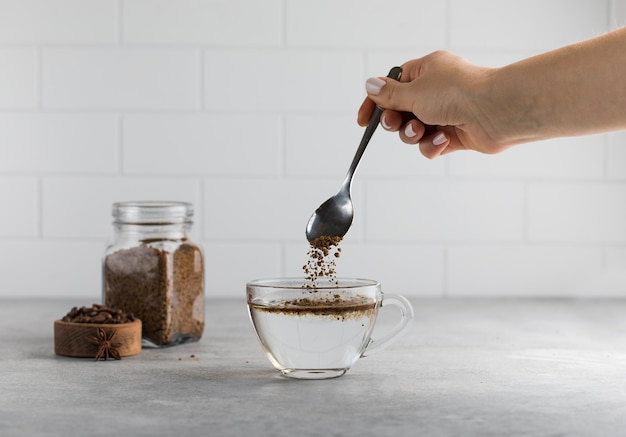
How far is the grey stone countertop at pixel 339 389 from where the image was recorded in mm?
775

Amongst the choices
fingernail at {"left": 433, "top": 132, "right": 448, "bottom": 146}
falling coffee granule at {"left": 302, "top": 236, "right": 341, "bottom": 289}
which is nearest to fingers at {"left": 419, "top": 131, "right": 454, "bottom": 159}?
fingernail at {"left": 433, "top": 132, "right": 448, "bottom": 146}

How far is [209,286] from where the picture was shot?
5.79ft

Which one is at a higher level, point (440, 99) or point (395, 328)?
point (440, 99)

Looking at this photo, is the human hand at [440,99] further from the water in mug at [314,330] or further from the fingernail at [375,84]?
the water in mug at [314,330]

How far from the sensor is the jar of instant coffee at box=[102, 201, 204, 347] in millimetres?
1167

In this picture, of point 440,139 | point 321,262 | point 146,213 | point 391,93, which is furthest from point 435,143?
point 146,213

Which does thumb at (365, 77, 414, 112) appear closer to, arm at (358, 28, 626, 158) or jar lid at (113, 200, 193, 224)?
arm at (358, 28, 626, 158)

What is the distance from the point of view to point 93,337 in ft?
3.59

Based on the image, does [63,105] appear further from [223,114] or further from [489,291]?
[489,291]

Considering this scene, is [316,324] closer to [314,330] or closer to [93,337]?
[314,330]

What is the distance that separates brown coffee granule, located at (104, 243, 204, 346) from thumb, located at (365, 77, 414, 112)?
1.11 feet

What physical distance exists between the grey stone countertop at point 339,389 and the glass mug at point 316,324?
2cm

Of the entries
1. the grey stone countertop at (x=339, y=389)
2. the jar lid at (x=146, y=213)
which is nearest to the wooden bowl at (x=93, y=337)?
the grey stone countertop at (x=339, y=389)

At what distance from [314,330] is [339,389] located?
68mm
